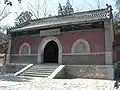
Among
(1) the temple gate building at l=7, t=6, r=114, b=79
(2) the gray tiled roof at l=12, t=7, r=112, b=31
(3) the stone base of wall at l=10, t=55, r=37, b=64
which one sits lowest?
(3) the stone base of wall at l=10, t=55, r=37, b=64

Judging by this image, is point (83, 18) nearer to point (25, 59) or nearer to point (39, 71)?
point (39, 71)

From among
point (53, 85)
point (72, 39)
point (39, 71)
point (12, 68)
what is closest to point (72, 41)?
point (72, 39)

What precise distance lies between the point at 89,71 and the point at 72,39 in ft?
8.96

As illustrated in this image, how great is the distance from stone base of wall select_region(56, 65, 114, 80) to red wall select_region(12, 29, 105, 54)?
120 centimetres

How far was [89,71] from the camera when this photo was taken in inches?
465

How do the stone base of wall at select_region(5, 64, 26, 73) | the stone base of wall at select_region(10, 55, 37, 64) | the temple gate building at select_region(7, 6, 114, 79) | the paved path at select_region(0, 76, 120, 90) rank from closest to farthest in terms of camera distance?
the paved path at select_region(0, 76, 120, 90) < the temple gate building at select_region(7, 6, 114, 79) < the stone base of wall at select_region(10, 55, 37, 64) < the stone base of wall at select_region(5, 64, 26, 73)

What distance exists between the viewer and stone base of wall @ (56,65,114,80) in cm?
1107

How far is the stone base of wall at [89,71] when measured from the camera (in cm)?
1107

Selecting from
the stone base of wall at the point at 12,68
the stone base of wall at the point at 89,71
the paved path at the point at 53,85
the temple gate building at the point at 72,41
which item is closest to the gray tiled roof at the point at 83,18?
the temple gate building at the point at 72,41

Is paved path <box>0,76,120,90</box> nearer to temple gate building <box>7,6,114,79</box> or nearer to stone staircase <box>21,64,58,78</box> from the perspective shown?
stone staircase <box>21,64,58,78</box>

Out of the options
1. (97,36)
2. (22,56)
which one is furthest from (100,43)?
(22,56)

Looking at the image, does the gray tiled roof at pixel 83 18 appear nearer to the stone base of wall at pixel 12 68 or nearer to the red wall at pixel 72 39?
the red wall at pixel 72 39

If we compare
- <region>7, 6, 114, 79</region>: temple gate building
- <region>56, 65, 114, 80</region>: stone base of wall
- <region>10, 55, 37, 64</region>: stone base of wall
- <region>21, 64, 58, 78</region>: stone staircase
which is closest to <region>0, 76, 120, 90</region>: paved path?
<region>56, 65, 114, 80</region>: stone base of wall

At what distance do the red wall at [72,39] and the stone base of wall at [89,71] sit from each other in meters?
1.20
